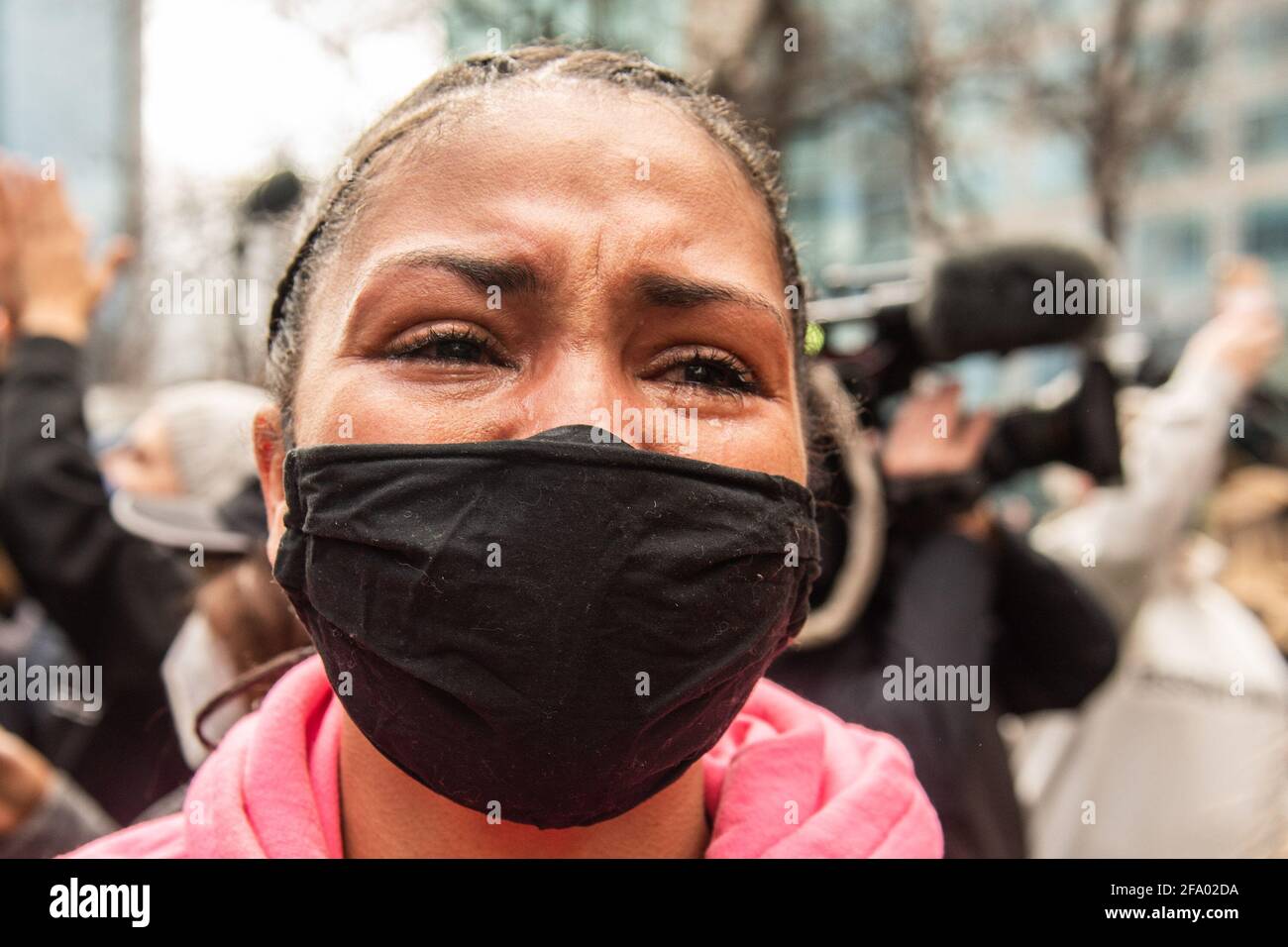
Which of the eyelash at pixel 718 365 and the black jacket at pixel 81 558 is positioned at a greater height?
the eyelash at pixel 718 365

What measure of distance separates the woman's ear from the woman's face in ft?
0.11

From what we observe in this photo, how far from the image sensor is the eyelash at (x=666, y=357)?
3.81 ft

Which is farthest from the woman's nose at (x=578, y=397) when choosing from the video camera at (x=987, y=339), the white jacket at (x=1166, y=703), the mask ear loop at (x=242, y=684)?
the white jacket at (x=1166, y=703)

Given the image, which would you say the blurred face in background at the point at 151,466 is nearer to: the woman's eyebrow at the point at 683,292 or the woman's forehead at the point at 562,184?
the woman's forehead at the point at 562,184

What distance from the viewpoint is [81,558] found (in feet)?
7.06

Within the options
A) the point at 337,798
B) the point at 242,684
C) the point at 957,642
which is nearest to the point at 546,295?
the point at 337,798

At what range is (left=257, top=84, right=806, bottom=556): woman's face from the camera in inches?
44.9

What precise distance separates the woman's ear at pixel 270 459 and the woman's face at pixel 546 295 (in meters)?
0.03

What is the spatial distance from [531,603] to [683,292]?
405mm

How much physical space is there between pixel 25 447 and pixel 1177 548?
295 centimetres

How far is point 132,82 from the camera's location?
493 cm

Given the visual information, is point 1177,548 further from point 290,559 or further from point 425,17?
point 425,17

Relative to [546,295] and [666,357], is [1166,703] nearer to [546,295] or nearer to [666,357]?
[666,357]
